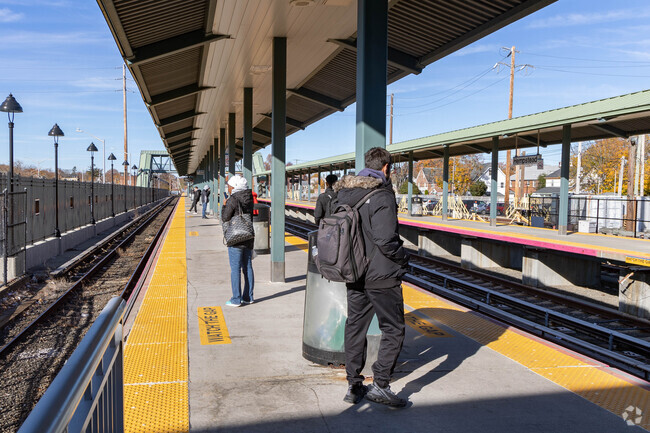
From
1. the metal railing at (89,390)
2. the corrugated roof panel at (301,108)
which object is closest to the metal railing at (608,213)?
the corrugated roof panel at (301,108)

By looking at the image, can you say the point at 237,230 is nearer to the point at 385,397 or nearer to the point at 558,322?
the point at 385,397

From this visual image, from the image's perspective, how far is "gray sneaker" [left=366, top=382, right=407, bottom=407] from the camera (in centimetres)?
386

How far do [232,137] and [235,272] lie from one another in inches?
468

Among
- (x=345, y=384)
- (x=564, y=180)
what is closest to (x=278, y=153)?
(x=345, y=384)

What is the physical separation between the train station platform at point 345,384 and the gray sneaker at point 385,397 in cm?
6

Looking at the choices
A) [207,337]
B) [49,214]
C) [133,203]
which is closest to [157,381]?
[207,337]

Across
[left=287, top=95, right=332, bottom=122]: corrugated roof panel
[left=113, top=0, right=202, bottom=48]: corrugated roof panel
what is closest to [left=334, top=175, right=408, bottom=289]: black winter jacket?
[left=113, top=0, right=202, bottom=48]: corrugated roof panel

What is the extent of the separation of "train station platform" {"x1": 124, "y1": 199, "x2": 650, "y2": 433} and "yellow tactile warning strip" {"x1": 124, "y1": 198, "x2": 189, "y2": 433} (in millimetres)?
14

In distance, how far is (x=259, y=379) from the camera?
4465 millimetres

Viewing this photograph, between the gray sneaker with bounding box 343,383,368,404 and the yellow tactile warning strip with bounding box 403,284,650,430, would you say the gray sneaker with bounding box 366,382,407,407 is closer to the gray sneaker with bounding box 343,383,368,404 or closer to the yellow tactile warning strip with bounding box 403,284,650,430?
the gray sneaker with bounding box 343,383,368,404

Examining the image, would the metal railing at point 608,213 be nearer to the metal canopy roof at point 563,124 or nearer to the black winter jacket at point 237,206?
the metal canopy roof at point 563,124

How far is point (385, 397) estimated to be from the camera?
12.7ft

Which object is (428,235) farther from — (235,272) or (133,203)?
(133,203)

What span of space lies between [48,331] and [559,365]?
6.98 m
